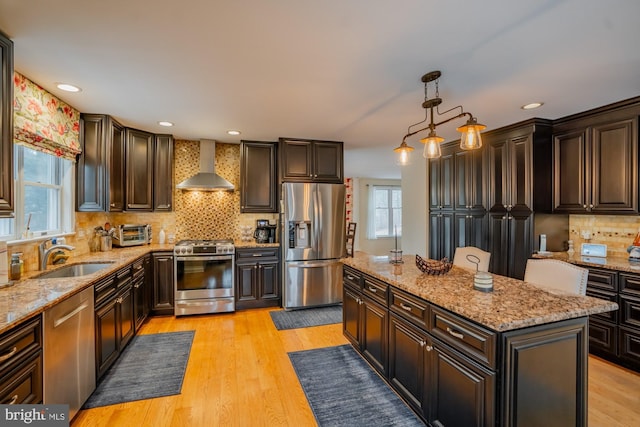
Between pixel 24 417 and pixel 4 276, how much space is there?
982 millimetres

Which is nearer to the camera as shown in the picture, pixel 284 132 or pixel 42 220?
pixel 42 220

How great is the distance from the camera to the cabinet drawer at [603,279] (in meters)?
2.70

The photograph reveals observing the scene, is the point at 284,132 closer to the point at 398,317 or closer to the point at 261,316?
the point at 261,316

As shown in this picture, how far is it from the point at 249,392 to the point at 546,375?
1.97 m

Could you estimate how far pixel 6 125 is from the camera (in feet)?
5.95

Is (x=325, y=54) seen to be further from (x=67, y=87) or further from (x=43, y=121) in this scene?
(x=43, y=121)

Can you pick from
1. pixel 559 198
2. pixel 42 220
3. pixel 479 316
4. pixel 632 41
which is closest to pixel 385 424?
pixel 479 316

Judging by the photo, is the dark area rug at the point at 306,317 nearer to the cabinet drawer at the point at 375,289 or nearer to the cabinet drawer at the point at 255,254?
the cabinet drawer at the point at 255,254

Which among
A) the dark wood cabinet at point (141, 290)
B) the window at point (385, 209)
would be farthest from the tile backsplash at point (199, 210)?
the window at point (385, 209)

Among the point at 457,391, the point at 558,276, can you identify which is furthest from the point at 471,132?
the point at 457,391

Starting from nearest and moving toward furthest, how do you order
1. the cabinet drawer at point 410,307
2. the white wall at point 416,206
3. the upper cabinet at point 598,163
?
the cabinet drawer at point 410,307
the upper cabinet at point 598,163
the white wall at point 416,206

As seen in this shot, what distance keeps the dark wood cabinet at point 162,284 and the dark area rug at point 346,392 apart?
2.01 m

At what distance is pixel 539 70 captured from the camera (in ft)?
7.23

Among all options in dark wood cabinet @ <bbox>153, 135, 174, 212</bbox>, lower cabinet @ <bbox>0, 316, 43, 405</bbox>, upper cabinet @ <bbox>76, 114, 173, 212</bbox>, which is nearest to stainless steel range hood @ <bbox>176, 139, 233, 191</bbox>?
dark wood cabinet @ <bbox>153, 135, 174, 212</bbox>
